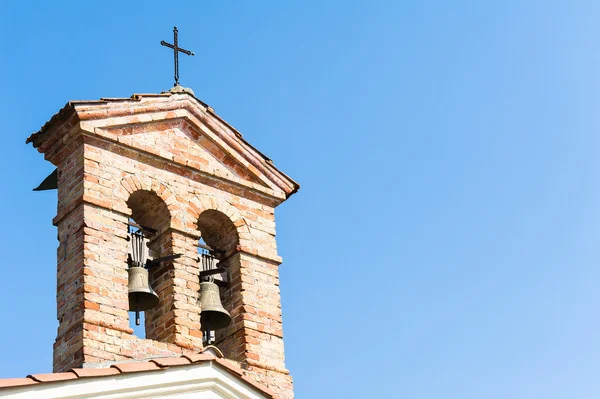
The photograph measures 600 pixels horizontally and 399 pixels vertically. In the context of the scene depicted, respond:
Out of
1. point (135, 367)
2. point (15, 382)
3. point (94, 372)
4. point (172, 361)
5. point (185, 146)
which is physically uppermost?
point (185, 146)

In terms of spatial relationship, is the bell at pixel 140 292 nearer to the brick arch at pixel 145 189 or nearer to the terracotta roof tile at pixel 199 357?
the brick arch at pixel 145 189

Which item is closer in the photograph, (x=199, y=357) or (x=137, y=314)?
(x=199, y=357)

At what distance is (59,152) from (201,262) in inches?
62.5

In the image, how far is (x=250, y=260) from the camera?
1103cm

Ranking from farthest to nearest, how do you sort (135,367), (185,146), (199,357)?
(185,146) → (199,357) → (135,367)

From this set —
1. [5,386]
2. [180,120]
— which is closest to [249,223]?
[180,120]

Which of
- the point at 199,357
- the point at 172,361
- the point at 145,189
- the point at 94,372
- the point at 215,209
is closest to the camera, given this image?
the point at 94,372

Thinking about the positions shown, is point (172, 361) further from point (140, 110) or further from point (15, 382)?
point (140, 110)

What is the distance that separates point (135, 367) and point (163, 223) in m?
2.44

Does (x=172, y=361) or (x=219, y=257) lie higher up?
(x=219, y=257)

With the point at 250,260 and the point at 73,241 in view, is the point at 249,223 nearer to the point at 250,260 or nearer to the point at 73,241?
the point at 250,260

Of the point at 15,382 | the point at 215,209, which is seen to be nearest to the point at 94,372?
the point at 15,382

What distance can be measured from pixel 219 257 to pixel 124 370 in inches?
117

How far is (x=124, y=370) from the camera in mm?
8289
